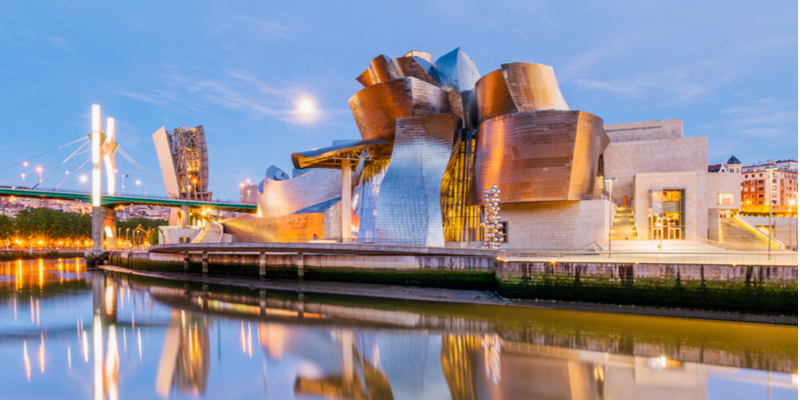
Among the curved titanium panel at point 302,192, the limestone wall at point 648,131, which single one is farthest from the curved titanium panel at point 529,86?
the curved titanium panel at point 302,192

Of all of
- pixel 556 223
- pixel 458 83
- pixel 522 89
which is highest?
pixel 458 83

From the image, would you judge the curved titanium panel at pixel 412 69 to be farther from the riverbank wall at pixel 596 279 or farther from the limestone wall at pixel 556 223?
the riverbank wall at pixel 596 279

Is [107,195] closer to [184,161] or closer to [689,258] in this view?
[184,161]

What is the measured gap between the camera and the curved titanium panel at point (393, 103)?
29.8 m

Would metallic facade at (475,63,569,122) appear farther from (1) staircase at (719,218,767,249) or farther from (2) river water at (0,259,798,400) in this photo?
(2) river water at (0,259,798,400)

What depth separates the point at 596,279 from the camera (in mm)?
17094

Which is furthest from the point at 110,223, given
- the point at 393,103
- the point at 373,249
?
the point at 373,249

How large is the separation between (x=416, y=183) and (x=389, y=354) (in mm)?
16842

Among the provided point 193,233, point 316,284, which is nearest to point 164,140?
point 193,233

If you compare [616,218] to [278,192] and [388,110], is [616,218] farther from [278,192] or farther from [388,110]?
[278,192]

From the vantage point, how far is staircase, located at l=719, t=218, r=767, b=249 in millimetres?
28811

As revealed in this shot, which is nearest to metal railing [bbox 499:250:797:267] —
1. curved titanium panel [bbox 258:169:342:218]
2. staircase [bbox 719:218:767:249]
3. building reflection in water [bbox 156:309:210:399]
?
building reflection in water [bbox 156:309:210:399]

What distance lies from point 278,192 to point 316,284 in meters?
14.3

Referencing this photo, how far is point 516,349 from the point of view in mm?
12172
